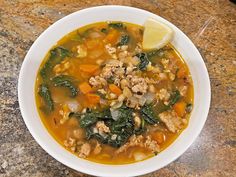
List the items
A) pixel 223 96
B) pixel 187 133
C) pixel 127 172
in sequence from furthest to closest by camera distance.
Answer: pixel 223 96 < pixel 187 133 < pixel 127 172

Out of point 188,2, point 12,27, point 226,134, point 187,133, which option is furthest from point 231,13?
point 12,27

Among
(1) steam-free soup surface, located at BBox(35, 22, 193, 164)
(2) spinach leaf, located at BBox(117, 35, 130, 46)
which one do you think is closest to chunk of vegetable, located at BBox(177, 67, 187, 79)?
(1) steam-free soup surface, located at BBox(35, 22, 193, 164)

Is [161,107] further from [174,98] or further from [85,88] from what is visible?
[85,88]

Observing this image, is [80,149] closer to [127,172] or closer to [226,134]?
[127,172]

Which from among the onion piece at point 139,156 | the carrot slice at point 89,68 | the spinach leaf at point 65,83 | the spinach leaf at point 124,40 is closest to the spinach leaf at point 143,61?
the spinach leaf at point 124,40

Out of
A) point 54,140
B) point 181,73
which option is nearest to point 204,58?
point 181,73
